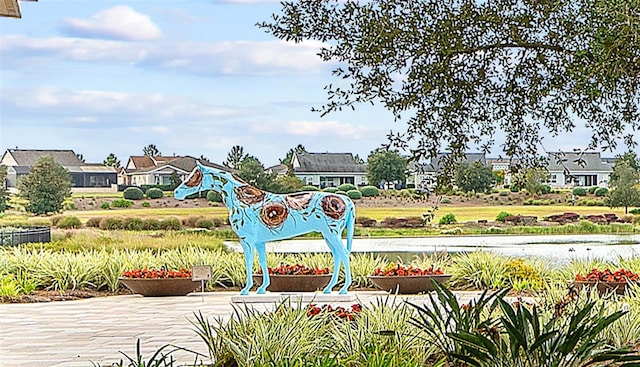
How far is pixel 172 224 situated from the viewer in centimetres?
1992

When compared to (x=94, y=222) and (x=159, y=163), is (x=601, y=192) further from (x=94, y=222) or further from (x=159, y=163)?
(x=94, y=222)

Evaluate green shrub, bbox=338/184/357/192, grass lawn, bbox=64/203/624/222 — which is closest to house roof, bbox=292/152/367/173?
green shrub, bbox=338/184/357/192

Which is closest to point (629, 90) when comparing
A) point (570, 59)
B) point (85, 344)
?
point (570, 59)

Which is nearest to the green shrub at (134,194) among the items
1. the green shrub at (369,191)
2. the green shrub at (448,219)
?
the green shrub at (369,191)

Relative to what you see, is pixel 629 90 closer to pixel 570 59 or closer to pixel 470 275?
pixel 570 59

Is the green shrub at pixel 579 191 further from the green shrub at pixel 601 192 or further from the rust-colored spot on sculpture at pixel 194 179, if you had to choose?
the rust-colored spot on sculpture at pixel 194 179

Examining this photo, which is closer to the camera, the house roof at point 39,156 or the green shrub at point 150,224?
the green shrub at point 150,224

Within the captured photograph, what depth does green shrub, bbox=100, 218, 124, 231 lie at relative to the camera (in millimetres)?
19933

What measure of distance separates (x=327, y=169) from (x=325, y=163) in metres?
0.13

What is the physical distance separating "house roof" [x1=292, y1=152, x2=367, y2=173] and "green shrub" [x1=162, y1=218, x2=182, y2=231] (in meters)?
2.84

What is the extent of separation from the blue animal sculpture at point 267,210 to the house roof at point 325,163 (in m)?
7.36

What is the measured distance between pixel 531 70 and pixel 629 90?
580 mm

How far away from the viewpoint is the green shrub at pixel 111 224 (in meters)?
19.9

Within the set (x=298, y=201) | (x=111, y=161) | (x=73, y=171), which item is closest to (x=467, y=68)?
(x=298, y=201)
